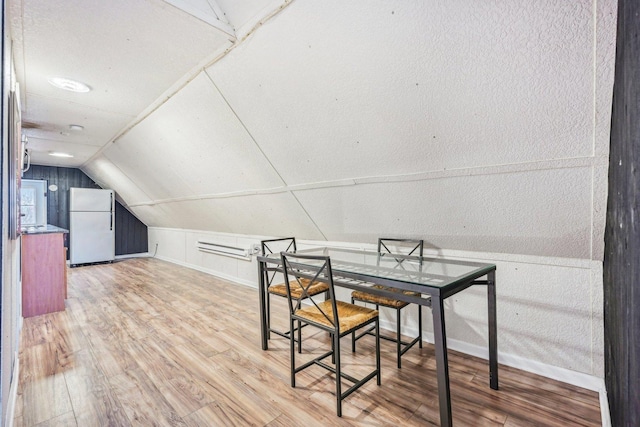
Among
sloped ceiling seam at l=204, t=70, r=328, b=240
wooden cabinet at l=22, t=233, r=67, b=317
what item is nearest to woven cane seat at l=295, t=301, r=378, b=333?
sloped ceiling seam at l=204, t=70, r=328, b=240

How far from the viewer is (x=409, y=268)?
6.57 feet

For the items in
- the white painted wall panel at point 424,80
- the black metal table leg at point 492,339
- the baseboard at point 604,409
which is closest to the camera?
the white painted wall panel at point 424,80

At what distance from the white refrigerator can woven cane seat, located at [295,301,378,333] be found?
251 inches

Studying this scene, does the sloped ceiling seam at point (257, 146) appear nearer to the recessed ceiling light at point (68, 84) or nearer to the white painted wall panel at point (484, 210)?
the white painted wall panel at point (484, 210)

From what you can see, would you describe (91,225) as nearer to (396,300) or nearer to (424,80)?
(396,300)

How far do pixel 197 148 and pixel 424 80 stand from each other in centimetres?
266

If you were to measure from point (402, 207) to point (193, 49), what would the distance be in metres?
1.92

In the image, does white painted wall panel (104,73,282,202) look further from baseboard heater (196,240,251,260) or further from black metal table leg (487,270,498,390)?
black metal table leg (487,270,498,390)

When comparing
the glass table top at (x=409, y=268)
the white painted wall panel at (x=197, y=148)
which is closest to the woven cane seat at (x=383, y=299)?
the glass table top at (x=409, y=268)

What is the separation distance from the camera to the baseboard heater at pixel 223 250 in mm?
4551

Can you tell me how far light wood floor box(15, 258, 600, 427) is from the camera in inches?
66.2

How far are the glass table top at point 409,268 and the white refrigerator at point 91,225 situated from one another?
19.0 ft

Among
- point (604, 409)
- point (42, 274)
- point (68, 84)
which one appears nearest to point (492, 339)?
point (604, 409)

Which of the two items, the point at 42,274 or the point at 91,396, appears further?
the point at 42,274
